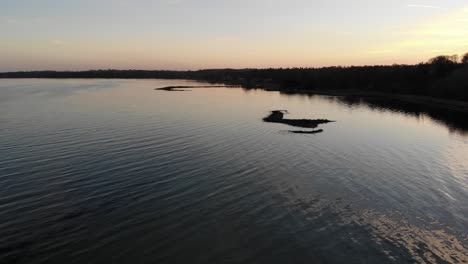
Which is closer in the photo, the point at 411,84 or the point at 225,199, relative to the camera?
the point at 225,199

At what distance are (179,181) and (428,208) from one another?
18.5 meters

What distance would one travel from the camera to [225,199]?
24.0 metres

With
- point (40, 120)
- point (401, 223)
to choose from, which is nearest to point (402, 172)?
point (401, 223)

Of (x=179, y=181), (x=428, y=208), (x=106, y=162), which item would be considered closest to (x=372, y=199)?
(x=428, y=208)

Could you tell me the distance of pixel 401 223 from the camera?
2114 cm

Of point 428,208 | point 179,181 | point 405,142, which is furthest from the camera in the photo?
point 405,142

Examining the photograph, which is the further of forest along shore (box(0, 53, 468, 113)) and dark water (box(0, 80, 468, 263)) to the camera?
forest along shore (box(0, 53, 468, 113))

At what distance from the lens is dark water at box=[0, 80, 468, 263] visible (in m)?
17.3

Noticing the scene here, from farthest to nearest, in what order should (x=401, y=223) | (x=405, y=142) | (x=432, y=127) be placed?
1. (x=432, y=127)
2. (x=405, y=142)
3. (x=401, y=223)

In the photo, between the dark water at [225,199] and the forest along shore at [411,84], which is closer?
the dark water at [225,199]

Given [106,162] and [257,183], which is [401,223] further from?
[106,162]

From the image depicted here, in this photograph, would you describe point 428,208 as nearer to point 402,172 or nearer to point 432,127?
point 402,172

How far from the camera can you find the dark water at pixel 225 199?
17312 millimetres

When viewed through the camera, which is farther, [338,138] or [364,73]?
[364,73]
